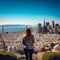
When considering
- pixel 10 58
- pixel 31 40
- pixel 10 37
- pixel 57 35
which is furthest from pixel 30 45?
pixel 10 37

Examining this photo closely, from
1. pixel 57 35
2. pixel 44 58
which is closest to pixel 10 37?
pixel 57 35

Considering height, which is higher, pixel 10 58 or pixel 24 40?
pixel 24 40

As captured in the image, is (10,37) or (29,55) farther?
(10,37)

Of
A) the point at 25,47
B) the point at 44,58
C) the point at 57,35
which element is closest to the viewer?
the point at 25,47

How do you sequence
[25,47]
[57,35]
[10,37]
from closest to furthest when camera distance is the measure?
[25,47] → [57,35] → [10,37]

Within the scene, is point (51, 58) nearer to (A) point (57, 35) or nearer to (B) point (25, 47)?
(B) point (25, 47)

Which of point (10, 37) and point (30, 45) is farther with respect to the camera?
point (10, 37)

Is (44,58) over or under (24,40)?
under

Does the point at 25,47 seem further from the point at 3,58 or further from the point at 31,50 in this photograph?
the point at 3,58

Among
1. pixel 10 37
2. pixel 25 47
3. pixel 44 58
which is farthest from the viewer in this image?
pixel 10 37
